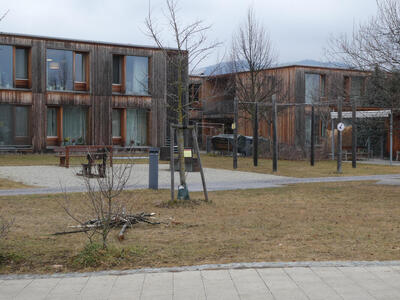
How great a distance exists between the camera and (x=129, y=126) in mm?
35562

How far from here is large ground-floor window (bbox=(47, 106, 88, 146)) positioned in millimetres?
32844

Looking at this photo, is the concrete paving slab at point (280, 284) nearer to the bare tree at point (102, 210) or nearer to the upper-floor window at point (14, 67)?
the bare tree at point (102, 210)

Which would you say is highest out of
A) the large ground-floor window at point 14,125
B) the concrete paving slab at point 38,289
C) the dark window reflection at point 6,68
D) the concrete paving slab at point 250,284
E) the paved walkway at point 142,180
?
the dark window reflection at point 6,68

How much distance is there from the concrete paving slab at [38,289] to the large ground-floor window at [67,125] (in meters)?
28.0

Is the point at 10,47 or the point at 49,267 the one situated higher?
the point at 10,47

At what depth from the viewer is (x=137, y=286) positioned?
533 cm

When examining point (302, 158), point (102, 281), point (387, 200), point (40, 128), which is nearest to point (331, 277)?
point (102, 281)

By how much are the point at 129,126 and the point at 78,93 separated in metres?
4.20

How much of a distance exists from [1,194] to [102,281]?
27.7ft

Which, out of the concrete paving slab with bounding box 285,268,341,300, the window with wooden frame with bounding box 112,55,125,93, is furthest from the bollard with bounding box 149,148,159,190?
the window with wooden frame with bounding box 112,55,125,93

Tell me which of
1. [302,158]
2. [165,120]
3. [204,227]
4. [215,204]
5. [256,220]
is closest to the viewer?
[204,227]

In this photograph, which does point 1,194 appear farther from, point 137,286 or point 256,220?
point 137,286

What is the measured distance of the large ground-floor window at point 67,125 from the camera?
32.8 m

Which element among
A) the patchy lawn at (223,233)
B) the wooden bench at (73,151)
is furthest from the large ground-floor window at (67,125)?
the patchy lawn at (223,233)
